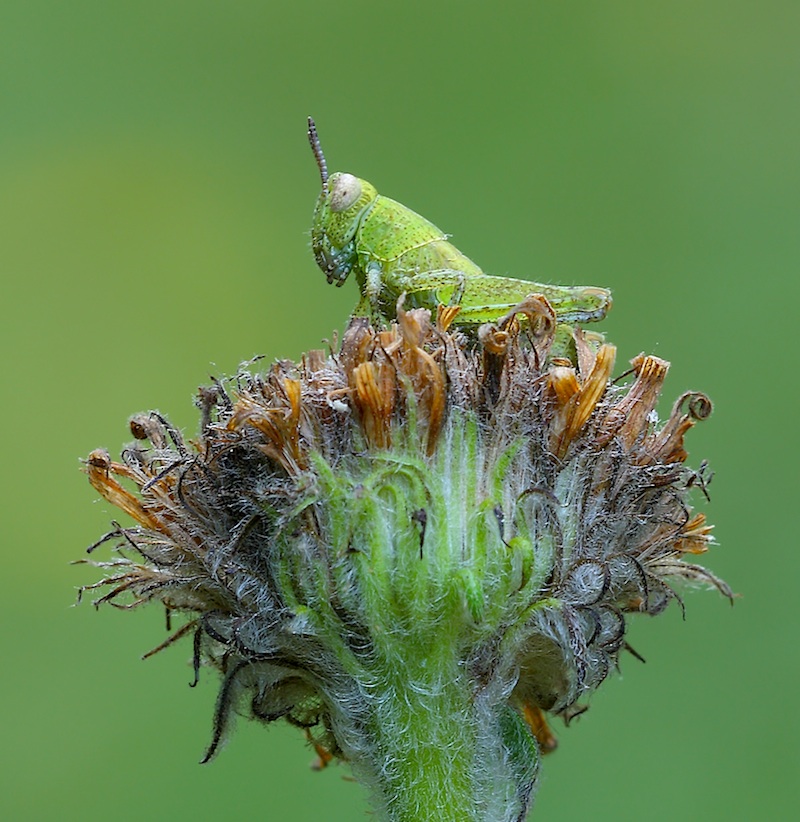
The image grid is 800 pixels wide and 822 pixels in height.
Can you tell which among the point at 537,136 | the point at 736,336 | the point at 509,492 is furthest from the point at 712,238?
the point at 509,492

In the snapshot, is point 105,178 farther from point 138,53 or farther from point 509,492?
point 509,492

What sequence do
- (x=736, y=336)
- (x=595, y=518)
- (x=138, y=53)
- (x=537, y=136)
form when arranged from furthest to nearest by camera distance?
(x=138, y=53)
(x=537, y=136)
(x=736, y=336)
(x=595, y=518)

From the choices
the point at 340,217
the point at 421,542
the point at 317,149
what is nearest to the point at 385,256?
the point at 340,217

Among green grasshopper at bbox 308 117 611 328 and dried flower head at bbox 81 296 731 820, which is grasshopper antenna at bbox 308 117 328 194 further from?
dried flower head at bbox 81 296 731 820

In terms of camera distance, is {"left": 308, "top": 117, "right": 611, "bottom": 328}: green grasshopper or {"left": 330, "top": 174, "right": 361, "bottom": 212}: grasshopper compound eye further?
{"left": 330, "top": 174, "right": 361, "bottom": 212}: grasshopper compound eye

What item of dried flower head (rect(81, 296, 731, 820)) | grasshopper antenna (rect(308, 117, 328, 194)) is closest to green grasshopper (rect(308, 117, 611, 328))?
grasshopper antenna (rect(308, 117, 328, 194))

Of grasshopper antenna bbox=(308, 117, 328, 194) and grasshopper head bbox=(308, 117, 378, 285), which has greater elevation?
grasshopper antenna bbox=(308, 117, 328, 194)

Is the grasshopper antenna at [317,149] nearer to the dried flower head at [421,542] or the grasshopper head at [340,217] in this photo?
the grasshopper head at [340,217]
